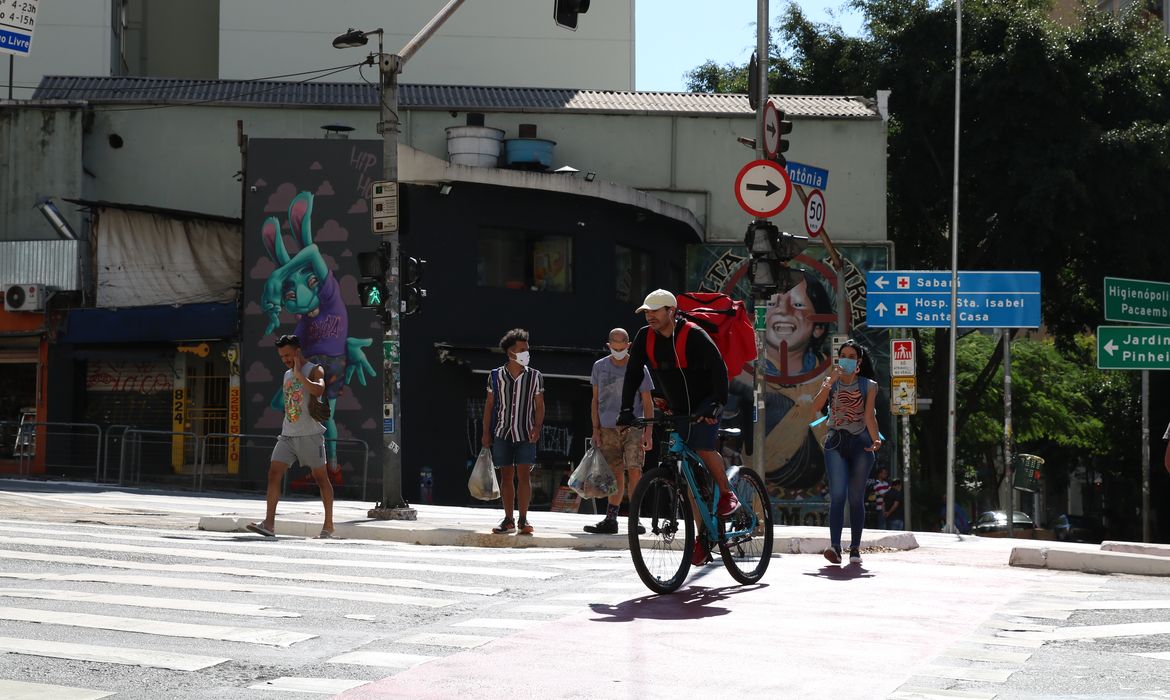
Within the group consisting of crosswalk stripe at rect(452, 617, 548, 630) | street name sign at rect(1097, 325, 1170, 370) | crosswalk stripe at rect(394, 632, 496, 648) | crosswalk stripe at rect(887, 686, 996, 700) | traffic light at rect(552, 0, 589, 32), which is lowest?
crosswalk stripe at rect(887, 686, 996, 700)

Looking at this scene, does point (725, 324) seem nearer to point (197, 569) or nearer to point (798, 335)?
point (197, 569)

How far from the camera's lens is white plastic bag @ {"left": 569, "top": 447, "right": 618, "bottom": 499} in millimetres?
12516

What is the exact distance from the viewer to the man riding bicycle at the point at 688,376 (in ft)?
31.2

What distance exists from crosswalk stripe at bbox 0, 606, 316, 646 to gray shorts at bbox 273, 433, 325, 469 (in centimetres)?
527

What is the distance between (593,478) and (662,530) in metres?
3.34

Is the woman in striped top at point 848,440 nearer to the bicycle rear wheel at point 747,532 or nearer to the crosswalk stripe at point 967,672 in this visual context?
the bicycle rear wheel at point 747,532

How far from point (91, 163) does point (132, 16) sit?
10795mm

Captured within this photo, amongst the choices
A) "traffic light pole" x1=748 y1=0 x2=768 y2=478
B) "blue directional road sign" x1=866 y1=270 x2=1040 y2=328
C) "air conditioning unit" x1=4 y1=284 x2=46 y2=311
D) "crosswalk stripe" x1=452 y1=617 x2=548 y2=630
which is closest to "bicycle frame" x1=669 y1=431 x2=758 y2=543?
"crosswalk stripe" x1=452 y1=617 x2=548 y2=630

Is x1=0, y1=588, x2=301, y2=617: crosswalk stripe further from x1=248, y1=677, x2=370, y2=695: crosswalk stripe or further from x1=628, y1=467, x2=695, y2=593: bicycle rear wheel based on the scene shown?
x1=628, y1=467, x2=695, y2=593: bicycle rear wheel

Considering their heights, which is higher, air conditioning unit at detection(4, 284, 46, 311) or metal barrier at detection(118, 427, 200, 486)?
air conditioning unit at detection(4, 284, 46, 311)

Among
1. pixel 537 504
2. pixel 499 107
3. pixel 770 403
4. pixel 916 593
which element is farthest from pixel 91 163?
pixel 916 593

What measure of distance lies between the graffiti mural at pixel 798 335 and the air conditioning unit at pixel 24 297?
44.3 feet

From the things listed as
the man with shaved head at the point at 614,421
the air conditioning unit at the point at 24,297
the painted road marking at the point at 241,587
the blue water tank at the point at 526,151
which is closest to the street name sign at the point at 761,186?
the man with shaved head at the point at 614,421

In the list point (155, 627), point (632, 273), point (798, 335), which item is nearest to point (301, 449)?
point (155, 627)
